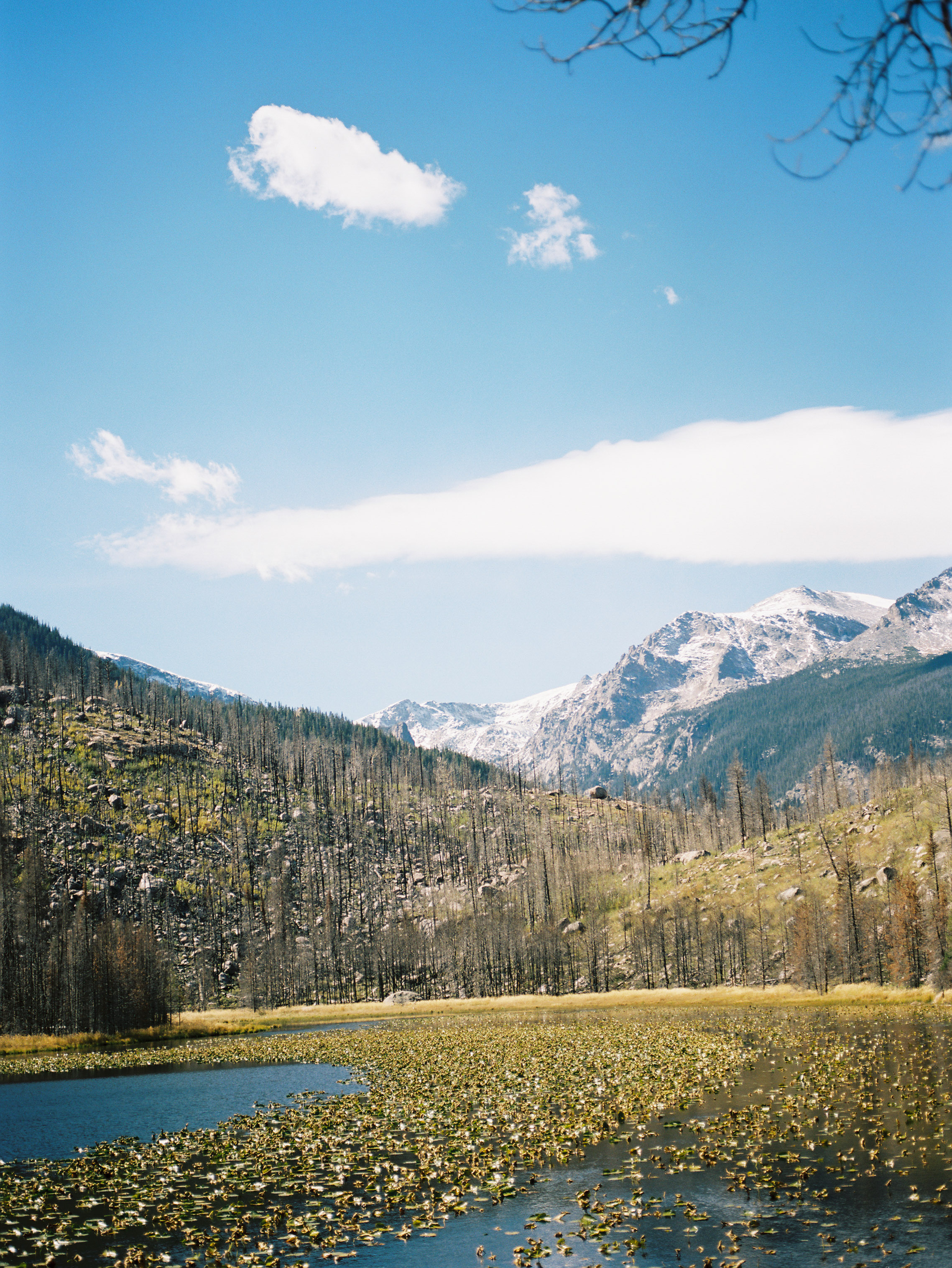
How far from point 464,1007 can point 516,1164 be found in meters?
95.9

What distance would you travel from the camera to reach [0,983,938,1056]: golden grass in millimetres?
78562

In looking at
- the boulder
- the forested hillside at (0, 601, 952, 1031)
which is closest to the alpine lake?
the forested hillside at (0, 601, 952, 1031)

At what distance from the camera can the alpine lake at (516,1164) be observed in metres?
15.1

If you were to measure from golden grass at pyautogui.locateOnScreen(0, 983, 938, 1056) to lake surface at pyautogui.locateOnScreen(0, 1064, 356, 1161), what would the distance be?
3209 cm

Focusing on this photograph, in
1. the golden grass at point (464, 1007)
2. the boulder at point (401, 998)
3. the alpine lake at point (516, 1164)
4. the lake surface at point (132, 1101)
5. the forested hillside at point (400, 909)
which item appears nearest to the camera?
the alpine lake at point (516, 1164)

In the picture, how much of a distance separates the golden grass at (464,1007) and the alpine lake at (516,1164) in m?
42.2

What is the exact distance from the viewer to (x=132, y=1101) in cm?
3962

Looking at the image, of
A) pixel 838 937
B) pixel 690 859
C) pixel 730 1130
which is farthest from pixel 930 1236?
pixel 690 859

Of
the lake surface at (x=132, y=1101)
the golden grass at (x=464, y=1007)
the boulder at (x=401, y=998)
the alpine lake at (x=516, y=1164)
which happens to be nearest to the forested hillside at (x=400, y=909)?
the golden grass at (x=464, y=1007)

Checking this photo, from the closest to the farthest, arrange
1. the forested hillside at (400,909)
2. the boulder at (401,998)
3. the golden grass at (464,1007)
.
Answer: the golden grass at (464,1007) → the forested hillside at (400,909) → the boulder at (401,998)

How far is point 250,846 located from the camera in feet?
625

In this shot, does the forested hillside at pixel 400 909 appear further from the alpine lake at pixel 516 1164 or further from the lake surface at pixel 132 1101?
the alpine lake at pixel 516 1164

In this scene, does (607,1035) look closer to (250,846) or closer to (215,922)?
(215,922)

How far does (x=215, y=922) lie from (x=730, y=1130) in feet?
505
